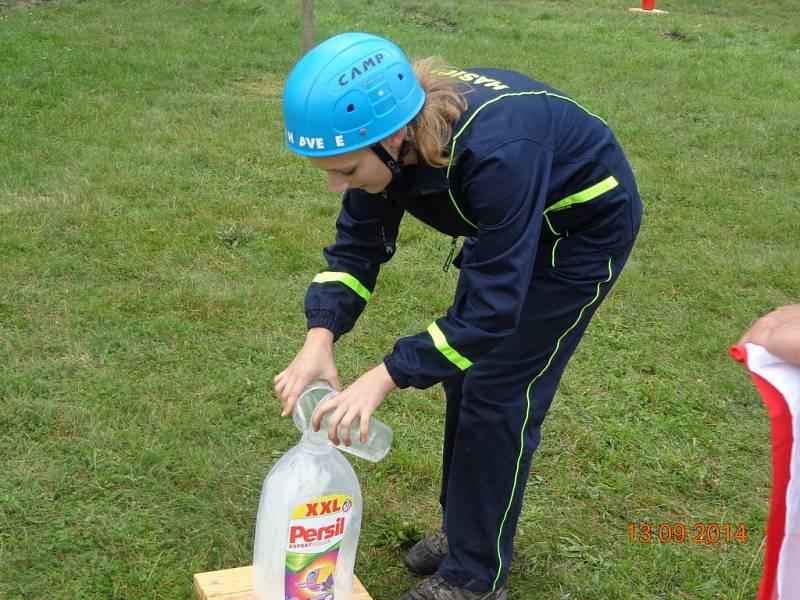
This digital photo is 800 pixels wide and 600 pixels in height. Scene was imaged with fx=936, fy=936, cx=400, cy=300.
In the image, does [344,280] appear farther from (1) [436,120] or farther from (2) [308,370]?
(1) [436,120]

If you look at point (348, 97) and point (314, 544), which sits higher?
point (348, 97)

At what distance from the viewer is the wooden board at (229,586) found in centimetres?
280

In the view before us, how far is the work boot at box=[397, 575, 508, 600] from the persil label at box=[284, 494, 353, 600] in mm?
397

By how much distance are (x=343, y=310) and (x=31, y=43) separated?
801 cm

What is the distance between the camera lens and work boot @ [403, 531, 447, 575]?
3.22 metres

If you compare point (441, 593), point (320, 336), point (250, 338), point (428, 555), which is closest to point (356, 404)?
point (320, 336)

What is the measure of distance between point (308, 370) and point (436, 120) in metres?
0.77

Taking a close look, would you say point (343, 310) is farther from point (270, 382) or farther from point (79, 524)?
point (270, 382)

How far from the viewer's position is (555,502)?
3643 millimetres

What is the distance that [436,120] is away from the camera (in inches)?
89.6

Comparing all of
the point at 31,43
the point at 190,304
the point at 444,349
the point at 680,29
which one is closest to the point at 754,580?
the point at 444,349

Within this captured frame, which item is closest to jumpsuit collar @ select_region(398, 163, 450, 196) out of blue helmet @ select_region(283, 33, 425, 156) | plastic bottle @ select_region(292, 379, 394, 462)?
blue helmet @ select_region(283, 33, 425, 156)

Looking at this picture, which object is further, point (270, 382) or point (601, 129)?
point (270, 382)

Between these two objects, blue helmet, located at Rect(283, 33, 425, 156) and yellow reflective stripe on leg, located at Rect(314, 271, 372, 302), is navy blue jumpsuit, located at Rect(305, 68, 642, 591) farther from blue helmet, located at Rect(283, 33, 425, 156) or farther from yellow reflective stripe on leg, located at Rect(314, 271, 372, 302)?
blue helmet, located at Rect(283, 33, 425, 156)
